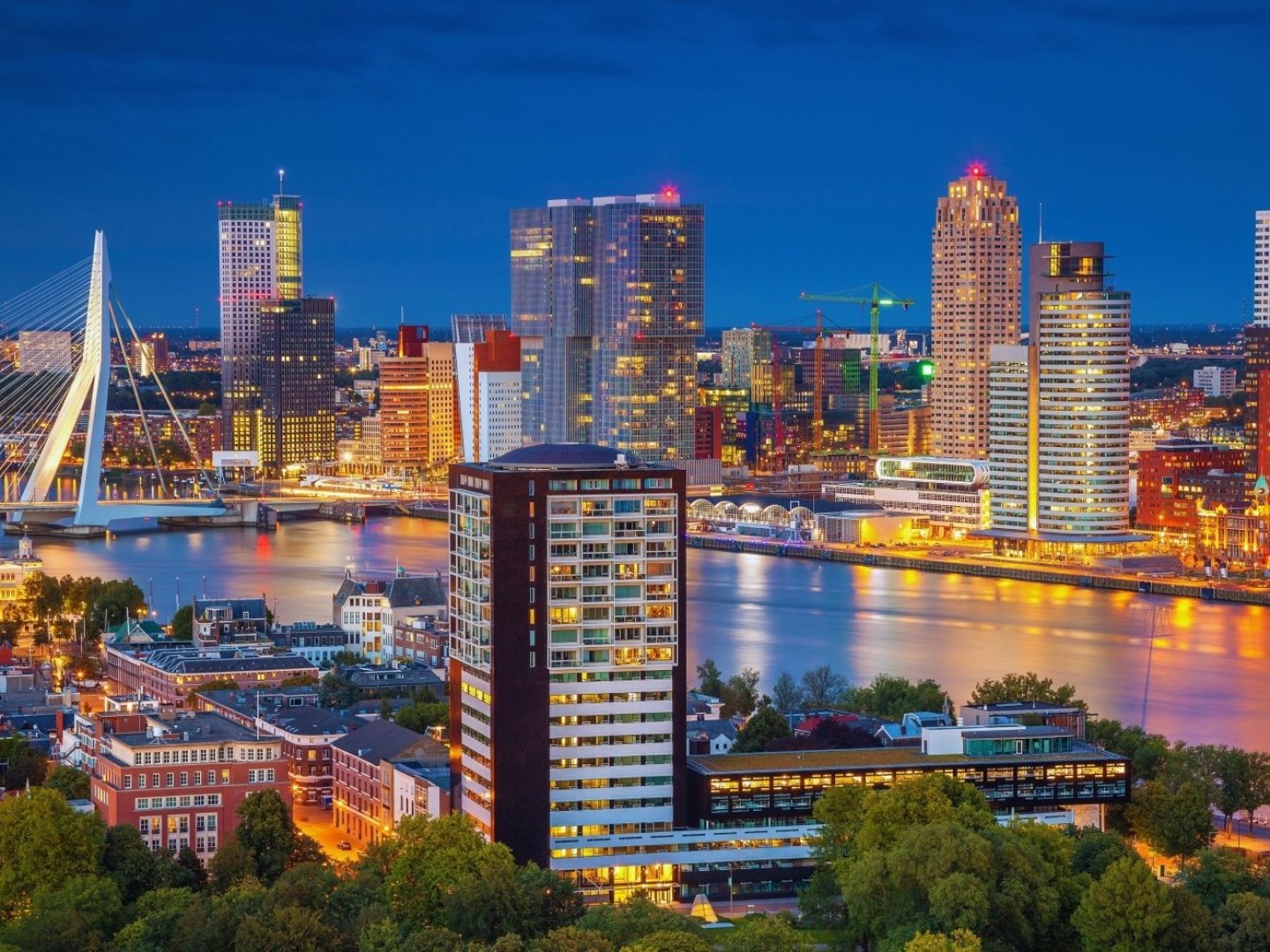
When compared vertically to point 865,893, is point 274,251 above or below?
above

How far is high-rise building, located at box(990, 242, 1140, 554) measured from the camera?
87.4ft

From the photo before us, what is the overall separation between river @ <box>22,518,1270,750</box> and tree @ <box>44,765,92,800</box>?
18.5 ft

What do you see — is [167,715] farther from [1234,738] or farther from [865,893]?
[1234,738]

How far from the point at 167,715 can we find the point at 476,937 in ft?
12.2

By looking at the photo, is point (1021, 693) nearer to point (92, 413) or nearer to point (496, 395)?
point (92, 413)

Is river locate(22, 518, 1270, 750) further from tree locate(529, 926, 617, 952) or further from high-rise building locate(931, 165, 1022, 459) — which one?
high-rise building locate(931, 165, 1022, 459)

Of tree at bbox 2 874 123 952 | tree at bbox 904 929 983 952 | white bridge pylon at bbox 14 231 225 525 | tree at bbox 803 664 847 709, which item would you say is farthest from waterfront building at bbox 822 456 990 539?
tree at bbox 904 929 983 952

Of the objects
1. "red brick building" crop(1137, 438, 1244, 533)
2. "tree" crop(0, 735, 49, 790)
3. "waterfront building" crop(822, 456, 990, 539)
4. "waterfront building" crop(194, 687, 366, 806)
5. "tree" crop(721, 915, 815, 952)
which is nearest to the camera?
"tree" crop(721, 915, 815, 952)

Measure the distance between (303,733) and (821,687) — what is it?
356 cm

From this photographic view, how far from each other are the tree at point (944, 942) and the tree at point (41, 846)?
342 centimetres

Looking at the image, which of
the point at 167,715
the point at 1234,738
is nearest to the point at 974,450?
the point at 1234,738

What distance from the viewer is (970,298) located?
3450 centimetres

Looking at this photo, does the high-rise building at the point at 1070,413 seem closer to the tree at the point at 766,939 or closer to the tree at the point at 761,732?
the tree at the point at 761,732

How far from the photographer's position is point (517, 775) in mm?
10945
